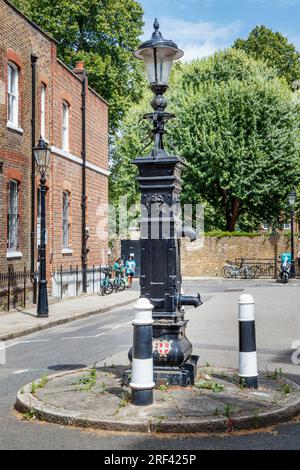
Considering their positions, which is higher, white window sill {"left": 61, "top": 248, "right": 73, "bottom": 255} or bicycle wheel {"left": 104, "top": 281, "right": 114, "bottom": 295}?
white window sill {"left": 61, "top": 248, "right": 73, "bottom": 255}

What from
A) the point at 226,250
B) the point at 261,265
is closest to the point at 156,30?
the point at 261,265

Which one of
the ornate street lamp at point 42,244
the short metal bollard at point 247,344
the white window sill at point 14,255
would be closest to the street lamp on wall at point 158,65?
the short metal bollard at point 247,344

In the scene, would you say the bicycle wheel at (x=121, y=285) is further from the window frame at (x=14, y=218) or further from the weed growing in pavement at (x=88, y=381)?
the weed growing in pavement at (x=88, y=381)

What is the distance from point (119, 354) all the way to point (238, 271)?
1158 inches

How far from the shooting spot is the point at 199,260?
4159cm

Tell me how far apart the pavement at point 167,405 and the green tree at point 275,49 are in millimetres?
46923

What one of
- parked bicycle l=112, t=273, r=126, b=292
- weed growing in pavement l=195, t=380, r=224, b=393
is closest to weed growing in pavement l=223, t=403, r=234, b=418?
weed growing in pavement l=195, t=380, r=224, b=393

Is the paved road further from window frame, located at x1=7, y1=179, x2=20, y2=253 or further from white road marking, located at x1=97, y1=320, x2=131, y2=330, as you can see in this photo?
window frame, located at x1=7, y1=179, x2=20, y2=253

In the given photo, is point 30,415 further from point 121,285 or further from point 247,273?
point 247,273

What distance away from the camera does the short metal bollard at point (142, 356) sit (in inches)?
245

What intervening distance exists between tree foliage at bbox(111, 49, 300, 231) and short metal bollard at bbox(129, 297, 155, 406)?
101 ft

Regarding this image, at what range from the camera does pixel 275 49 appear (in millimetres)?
51656

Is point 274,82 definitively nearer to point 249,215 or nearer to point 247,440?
point 249,215

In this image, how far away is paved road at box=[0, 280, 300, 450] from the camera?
5410mm
